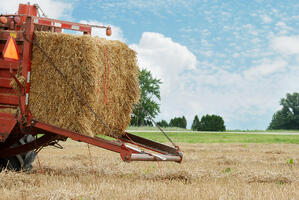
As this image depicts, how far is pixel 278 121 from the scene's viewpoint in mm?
57312

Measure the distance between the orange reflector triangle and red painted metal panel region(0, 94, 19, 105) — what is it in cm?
61

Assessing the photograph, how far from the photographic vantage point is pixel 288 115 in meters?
56.2

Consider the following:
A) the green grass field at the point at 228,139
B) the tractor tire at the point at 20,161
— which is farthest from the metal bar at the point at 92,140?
the green grass field at the point at 228,139

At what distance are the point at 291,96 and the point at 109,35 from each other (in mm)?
54737

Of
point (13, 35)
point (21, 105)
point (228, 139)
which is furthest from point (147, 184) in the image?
point (228, 139)

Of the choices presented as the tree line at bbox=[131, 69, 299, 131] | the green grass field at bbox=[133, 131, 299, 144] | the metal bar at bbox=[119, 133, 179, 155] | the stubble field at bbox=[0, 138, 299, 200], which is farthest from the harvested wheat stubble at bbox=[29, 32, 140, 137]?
the tree line at bbox=[131, 69, 299, 131]

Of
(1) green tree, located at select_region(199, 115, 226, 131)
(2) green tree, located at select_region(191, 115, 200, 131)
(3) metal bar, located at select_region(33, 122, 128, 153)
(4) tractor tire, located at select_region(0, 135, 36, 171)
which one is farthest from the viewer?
(2) green tree, located at select_region(191, 115, 200, 131)

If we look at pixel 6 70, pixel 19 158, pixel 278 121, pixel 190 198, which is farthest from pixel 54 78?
pixel 278 121

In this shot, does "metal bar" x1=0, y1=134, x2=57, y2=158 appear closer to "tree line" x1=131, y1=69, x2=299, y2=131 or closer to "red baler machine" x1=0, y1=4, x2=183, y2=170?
"red baler machine" x1=0, y1=4, x2=183, y2=170

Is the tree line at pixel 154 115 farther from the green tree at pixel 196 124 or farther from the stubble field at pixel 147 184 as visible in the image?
the stubble field at pixel 147 184

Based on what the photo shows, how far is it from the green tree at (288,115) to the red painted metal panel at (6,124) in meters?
54.6

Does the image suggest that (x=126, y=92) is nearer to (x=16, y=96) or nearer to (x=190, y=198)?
(x=16, y=96)

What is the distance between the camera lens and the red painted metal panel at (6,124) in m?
5.94

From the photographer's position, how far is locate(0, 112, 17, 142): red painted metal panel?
5.94 metres
